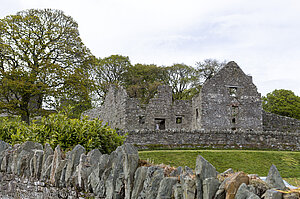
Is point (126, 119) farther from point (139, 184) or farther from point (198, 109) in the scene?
point (139, 184)

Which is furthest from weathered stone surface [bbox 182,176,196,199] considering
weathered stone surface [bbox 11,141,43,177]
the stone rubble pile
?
weathered stone surface [bbox 11,141,43,177]

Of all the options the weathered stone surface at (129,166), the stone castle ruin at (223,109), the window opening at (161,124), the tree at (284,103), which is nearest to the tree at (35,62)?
the stone castle ruin at (223,109)

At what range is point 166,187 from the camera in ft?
10.3

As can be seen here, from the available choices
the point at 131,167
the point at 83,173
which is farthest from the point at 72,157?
the point at 131,167

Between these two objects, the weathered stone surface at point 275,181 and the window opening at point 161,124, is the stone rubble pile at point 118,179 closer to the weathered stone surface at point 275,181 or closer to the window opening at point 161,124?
the weathered stone surface at point 275,181

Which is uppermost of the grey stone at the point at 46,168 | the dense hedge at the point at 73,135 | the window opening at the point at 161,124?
the window opening at the point at 161,124

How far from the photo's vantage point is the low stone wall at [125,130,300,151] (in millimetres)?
17309

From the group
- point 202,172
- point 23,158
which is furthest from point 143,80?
point 202,172

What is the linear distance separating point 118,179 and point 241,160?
35.7 feet

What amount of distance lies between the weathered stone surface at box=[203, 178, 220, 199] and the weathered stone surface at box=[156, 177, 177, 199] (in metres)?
0.43

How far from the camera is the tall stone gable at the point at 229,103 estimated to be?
26234 millimetres

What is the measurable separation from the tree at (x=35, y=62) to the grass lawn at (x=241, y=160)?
13.2 m

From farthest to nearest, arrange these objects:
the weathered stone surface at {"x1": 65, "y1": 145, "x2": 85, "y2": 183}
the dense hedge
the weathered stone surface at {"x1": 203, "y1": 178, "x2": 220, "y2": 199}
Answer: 1. the dense hedge
2. the weathered stone surface at {"x1": 65, "y1": 145, "x2": 85, "y2": 183}
3. the weathered stone surface at {"x1": 203, "y1": 178, "x2": 220, "y2": 199}

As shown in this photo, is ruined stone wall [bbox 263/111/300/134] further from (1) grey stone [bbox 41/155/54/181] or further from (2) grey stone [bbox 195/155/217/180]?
(2) grey stone [bbox 195/155/217/180]
